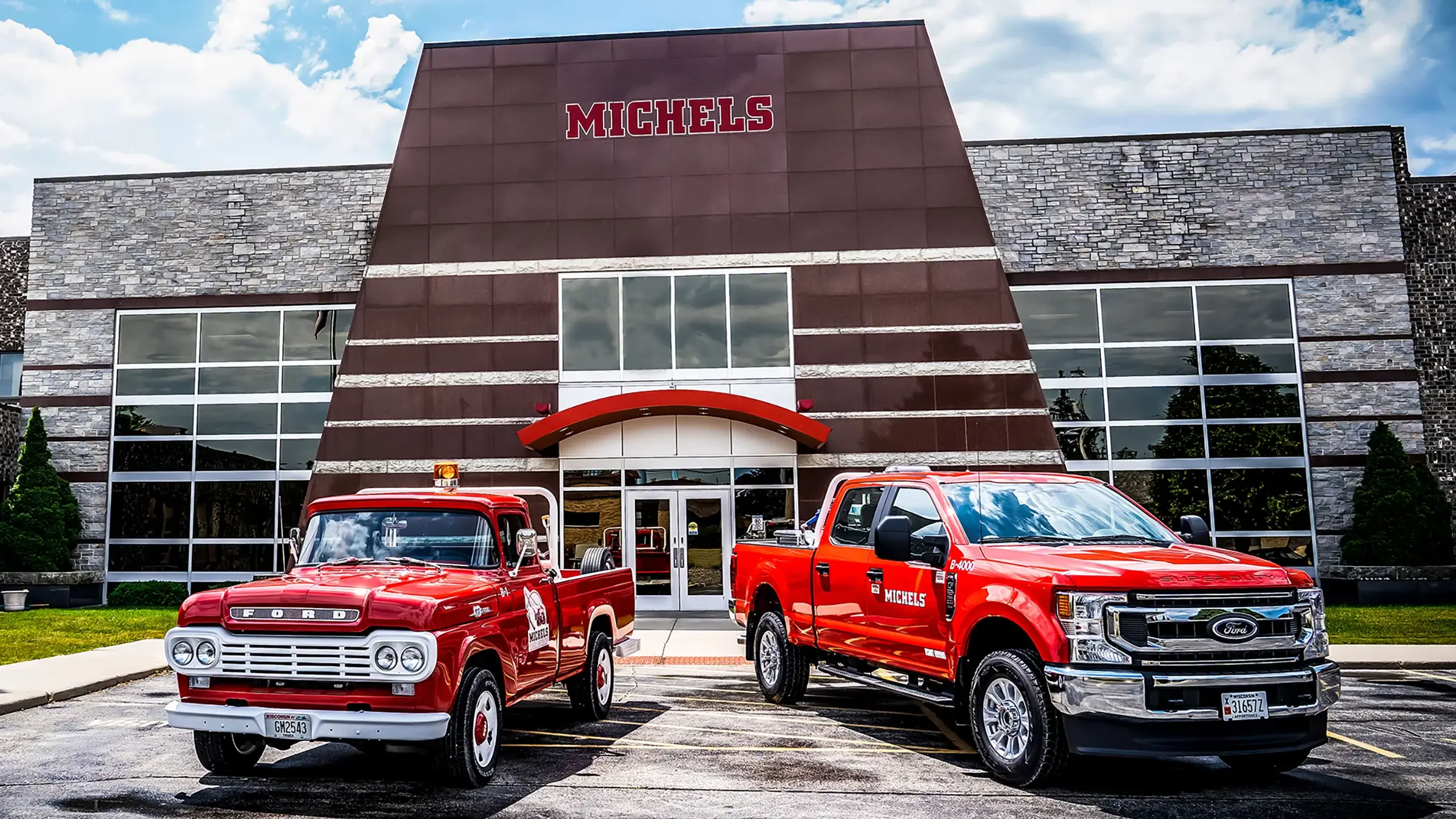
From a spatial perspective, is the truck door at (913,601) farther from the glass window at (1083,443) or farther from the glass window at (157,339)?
the glass window at (157,339)

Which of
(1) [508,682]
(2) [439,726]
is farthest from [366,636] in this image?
(1) [508,682]

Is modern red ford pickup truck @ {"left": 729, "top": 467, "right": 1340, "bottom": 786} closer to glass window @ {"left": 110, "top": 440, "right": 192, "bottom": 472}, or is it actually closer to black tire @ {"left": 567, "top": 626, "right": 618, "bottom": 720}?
black tire @ {"left": 567, "top": 626, "right": 618, "bottom": 720}

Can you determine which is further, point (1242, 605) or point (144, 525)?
point (144, 525)

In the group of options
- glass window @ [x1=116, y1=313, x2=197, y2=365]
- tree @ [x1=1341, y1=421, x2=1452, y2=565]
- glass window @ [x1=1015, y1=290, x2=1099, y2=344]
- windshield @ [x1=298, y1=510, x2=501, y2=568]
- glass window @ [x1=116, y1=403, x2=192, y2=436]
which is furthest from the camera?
A: glass window @ [x1=116, y1=313, x2=197, y2=365]

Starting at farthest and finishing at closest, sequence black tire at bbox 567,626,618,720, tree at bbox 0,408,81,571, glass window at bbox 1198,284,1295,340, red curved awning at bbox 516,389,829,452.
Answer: glass window at bbox 1198,284,1295,340, tree at bbox 0,408,81,571, red curved awning at bbox 516,389,829,452, black tire at bbox 567,626,618,720

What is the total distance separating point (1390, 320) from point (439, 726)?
2361cm

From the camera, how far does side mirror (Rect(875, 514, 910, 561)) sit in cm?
786

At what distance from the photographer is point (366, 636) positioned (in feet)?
21.8

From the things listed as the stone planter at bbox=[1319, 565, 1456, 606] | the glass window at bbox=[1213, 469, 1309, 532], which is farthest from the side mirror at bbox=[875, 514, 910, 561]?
the stone planter at bbox=[1319, 565, 1456, 606]

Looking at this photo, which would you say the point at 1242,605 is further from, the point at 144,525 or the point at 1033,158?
the point at 144,525

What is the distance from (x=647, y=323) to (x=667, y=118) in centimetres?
449

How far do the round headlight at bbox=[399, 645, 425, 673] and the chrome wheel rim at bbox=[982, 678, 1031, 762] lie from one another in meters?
3.81

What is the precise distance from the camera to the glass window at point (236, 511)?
79.5ft

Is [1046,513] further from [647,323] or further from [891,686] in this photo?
[647,323]
